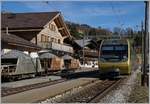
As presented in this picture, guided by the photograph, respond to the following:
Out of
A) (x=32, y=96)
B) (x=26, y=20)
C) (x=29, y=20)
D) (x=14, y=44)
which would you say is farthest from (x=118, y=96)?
(x=26, y=20)

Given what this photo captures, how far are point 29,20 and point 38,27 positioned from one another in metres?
2.95

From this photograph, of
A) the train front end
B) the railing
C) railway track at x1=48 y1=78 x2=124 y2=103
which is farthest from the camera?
the train front end

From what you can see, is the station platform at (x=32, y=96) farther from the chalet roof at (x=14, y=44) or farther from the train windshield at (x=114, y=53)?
the chalet roof at (x=14, y=44)

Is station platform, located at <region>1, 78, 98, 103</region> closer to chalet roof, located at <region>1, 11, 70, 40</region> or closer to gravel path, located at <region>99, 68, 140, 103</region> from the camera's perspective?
gravel path, located at <region>99, 68, 140, 103</region>

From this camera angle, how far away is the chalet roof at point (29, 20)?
166 feet

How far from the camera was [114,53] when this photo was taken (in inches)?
1210

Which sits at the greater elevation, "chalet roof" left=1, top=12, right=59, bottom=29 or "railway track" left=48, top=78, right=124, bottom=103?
"chalet roof" left=1, top=12, right=59, bottom=29

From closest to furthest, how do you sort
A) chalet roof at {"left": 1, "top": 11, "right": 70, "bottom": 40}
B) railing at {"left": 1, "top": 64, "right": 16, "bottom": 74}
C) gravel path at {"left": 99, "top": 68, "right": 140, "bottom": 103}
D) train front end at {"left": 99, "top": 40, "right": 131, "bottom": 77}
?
gravel path at {"left": 99, "top": 68, "right": 140, "bottom": 103}
railing at {"left": 1, "top": 64, "right": 16, "bottom": 74}
train front end at {"left": 99, "top": 40, "right": 131, "bottom": 77}
chalet roof at {"left": 1, "top": 11, "right": 70, "bottom": 40}

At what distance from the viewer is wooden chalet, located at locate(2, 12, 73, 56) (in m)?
50.6

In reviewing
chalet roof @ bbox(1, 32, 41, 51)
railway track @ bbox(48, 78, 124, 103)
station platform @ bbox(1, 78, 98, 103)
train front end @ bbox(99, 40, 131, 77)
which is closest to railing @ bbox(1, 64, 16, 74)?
chalet roof @ bbox(1, 32, 41, 51)

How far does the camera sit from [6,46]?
36.3m

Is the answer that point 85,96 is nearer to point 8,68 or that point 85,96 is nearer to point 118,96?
point 118,96

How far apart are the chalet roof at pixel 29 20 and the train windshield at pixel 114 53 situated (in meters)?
20.6

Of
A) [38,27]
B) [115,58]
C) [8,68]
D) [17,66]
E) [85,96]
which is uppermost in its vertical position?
[38,27]
